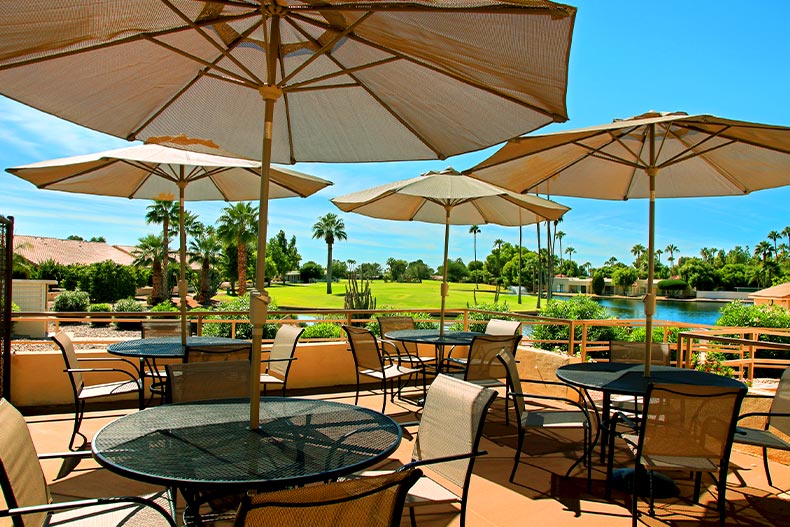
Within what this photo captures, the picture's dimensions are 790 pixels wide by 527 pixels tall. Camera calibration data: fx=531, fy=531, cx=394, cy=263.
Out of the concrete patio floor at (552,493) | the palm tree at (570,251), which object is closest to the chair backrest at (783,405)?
the concrete patio floor at (552,493)

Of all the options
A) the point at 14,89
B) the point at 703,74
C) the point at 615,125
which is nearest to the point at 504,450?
the point at 615,125

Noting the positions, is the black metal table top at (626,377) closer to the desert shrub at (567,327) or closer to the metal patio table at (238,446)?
the metal patio table at (238,446)

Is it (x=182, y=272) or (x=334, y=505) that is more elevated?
(x=182, y=272)

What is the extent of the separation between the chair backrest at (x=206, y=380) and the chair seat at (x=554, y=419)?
5.65ft

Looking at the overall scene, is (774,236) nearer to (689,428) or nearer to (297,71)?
(689,428)

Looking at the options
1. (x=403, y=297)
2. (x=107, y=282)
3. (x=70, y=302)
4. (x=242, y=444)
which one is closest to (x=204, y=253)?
(x=107, y=282)

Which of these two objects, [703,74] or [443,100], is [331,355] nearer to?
[443,100]

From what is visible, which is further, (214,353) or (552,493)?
(214,353)

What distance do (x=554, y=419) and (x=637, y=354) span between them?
1.26 meters

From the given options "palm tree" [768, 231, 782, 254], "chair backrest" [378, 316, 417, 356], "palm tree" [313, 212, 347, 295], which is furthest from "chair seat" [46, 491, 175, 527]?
"palm tree" [768, 231, 782, 254]

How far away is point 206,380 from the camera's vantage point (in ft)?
9.20

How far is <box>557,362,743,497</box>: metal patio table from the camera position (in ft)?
10.1

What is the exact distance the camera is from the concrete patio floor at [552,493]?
9.41 feet

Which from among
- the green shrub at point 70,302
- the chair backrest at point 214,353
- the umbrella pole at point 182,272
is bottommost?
the green shrub at point 70,302
